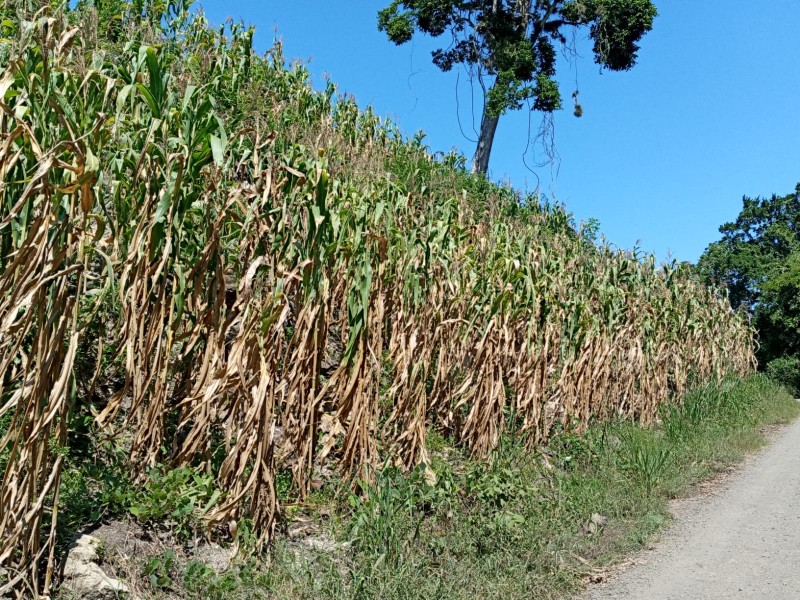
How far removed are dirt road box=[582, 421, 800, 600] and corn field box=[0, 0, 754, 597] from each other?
78.4 inches

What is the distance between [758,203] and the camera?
39.6 m

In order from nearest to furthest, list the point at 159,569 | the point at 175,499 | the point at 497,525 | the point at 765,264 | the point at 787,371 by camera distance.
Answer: the point at 159,569 < the point at 175,499 < the point at 497,525 < the point at 787,371 < the point at 765,264

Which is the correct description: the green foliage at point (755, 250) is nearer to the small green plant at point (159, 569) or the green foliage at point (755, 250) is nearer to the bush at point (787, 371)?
the bush at point (787, 371)

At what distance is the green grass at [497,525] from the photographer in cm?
447

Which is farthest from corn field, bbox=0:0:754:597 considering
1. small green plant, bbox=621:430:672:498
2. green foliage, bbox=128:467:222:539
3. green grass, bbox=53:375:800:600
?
small green plant, bbox=621:430:672:498

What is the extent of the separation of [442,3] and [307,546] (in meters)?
20.9

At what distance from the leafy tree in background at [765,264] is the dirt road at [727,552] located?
57.3ft

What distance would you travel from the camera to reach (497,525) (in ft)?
18.2

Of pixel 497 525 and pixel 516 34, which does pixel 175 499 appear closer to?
pixel 497 525

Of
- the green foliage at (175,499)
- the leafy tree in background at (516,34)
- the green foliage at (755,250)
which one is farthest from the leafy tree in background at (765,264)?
the green foliage at (175,499)

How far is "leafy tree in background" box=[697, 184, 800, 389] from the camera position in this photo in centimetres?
2383

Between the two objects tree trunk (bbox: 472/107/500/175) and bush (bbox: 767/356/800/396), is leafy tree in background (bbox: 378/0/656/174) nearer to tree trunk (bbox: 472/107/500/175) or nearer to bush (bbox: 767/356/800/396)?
tree trunk (bbox: 472/107/500/175)

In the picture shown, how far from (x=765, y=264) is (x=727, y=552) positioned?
110 feet

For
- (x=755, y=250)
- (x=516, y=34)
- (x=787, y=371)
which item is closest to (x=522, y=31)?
(x=516, y=34)
